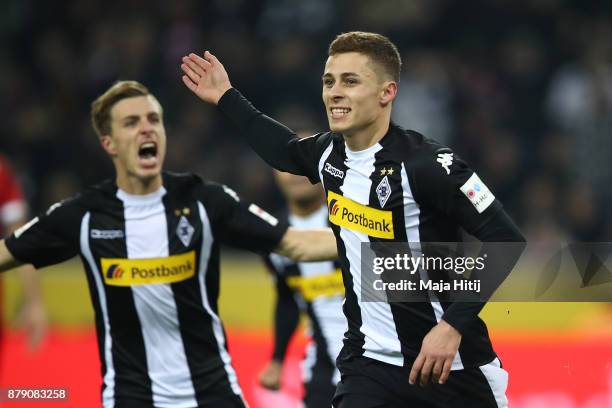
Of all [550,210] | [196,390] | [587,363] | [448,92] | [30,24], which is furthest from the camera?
[30,24]

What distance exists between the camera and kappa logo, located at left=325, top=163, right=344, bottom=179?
422cm

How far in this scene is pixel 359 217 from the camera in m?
4.12

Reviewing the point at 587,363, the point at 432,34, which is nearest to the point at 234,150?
the point at 432,34

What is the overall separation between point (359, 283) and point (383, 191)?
37cm

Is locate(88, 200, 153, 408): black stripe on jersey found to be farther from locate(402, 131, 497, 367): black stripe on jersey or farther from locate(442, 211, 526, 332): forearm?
locate(442, 211, 526, 332): forearm

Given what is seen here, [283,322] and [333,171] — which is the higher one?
[333,171]

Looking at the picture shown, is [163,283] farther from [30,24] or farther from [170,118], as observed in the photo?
[30,24]

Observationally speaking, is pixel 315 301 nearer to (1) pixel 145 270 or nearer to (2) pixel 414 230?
(1) pixel 145 270

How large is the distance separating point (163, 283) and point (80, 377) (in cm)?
251

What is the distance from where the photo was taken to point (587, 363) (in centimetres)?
668

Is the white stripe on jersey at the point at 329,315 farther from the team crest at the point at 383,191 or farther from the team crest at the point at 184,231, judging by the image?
the team crest at the point at 383,191

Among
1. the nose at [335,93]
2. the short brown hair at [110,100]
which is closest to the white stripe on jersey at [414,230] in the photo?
the nose at [335,93]

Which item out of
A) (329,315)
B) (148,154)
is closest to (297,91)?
(329,315)

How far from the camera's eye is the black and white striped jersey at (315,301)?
5773mm
